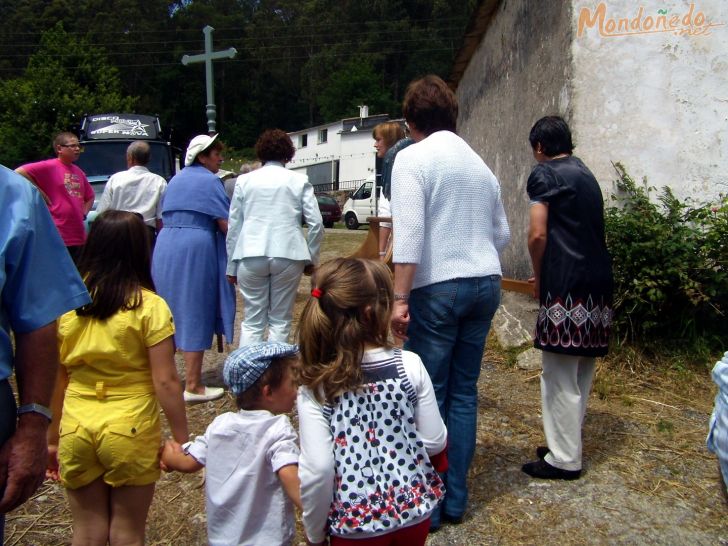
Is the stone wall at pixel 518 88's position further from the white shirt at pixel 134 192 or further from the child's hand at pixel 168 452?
the child's hand at pixel 168 452

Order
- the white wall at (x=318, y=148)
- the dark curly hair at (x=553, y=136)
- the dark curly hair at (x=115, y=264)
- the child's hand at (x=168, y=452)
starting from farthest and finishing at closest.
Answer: the white wall at (x=318, y=148) < the dark curly hair at (x=553, y=136) < the dark curly hair at (x=115, y=264) < the child's hand at (x=168, y=452)

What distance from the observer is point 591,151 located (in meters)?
5.26

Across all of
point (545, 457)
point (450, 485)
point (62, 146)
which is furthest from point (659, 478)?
point (62, 146)

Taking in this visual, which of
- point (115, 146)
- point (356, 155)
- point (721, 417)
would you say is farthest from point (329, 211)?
point (721, 417)

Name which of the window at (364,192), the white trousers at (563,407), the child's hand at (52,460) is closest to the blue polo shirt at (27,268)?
the child's hand at (52,460)

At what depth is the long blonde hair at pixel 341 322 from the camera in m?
1.88

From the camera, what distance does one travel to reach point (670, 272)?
4.61 metres

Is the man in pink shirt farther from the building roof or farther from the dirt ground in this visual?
the building roof

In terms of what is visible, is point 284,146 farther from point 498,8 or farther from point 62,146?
point 498,8

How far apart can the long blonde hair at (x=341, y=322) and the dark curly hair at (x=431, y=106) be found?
1.20 metres

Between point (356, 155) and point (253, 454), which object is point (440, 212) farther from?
point (356, 155)

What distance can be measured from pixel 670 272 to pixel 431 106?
269cm

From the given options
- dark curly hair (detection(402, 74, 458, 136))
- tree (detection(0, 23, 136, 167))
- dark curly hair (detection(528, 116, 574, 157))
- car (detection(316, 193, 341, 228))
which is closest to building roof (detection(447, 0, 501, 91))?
dark curly hair (detection(528, 116, 574, 157))

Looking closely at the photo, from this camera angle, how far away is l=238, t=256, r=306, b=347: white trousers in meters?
4.20
